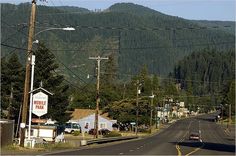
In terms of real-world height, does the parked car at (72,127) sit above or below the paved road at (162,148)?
above

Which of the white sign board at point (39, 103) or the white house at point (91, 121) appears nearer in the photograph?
the white sign board at point (39, 103)

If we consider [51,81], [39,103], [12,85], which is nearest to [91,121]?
[51,81]

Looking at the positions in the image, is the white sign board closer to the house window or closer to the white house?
the white house

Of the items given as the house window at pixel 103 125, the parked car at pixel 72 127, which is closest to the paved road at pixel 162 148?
the parked car at pixel 72 127

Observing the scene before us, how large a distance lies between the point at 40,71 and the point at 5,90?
667 centimetres

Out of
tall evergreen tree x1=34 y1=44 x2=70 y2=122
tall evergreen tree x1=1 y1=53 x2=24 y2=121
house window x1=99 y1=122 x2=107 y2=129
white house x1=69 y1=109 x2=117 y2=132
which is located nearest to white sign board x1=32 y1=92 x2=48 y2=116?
tall evergreen tree x1=1 y1=53 x2=24 y2=121

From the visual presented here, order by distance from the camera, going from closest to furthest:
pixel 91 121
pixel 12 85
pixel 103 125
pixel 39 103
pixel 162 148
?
pixel 39 103 < pixel 162 148 < pixel 12 85 < pixel 103 125 < pixel 91 121

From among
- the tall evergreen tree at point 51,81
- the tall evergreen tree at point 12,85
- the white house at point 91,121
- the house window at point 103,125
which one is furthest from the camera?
the house window at point 103,125

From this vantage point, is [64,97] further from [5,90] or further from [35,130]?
[35,130]

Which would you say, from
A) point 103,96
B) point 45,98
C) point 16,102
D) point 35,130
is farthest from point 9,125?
point 103,96

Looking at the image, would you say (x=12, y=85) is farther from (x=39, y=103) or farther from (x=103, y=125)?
(x=39, y=103)

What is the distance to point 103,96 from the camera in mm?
140500

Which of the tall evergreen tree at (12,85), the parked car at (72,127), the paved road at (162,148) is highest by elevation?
the tall evergreen tree at (12,85)

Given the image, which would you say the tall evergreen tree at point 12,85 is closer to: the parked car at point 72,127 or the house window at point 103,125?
the parked car at point 72,127
